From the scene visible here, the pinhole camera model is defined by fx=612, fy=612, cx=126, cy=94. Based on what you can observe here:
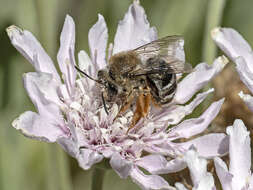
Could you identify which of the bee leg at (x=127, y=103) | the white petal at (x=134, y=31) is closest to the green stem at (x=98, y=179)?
the bee leg at (x=127, y=103)

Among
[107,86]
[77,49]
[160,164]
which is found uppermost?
[107,86]

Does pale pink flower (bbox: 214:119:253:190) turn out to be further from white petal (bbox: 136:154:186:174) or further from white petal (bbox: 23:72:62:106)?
white petal (bbox: 23:72:62:106)

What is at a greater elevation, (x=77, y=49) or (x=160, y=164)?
(x=160, y=164)

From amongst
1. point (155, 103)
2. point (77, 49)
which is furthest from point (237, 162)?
point (77, 49)

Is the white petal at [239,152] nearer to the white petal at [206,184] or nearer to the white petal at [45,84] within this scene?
the white petal at [206,184]

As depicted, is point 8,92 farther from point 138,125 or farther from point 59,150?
point 138,125

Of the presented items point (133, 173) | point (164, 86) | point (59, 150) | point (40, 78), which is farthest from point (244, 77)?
point (59, 150)

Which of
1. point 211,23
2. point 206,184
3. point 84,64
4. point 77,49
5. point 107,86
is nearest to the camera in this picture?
point 206,184

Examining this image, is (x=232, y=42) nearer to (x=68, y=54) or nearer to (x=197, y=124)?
(x=197, y=124)
